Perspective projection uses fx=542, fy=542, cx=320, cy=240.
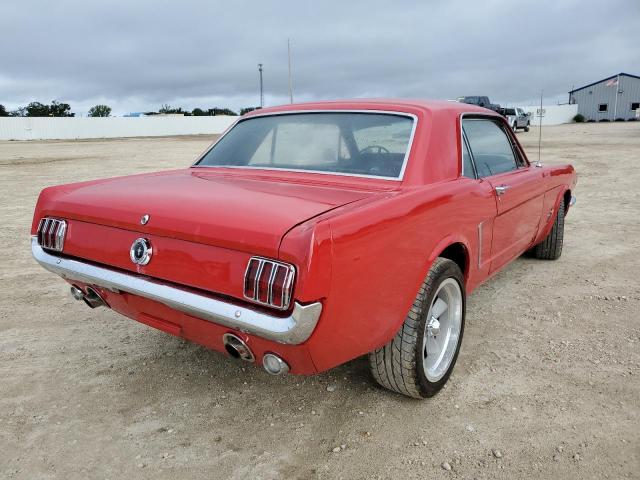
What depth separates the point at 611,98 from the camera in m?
55.9

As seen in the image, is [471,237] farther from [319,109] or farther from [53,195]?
[53,195]

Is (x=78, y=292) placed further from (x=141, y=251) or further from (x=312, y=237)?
(x=312, y=237)

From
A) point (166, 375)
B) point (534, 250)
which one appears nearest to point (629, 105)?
point (534, 250)

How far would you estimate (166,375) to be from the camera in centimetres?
301

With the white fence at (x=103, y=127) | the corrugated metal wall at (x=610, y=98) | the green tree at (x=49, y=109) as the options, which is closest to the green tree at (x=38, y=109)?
the green tree at (x=49, y=109)

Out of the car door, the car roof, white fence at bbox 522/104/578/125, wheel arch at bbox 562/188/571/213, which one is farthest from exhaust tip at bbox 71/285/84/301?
white fence at bbox 522/104/578/125

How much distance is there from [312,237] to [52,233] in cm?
154

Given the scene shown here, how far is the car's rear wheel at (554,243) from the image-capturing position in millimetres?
4906

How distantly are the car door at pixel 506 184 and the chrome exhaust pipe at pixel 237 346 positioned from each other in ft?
5.93

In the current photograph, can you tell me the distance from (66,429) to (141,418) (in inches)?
13.0

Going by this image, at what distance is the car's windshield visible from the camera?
281 cm

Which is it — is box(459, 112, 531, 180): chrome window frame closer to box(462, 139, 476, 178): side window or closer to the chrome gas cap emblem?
box(462, 139, 476, 178): side window

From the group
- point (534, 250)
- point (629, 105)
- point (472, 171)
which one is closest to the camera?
point (472, 171)

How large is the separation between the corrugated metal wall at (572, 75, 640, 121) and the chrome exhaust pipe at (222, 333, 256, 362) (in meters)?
62.8
